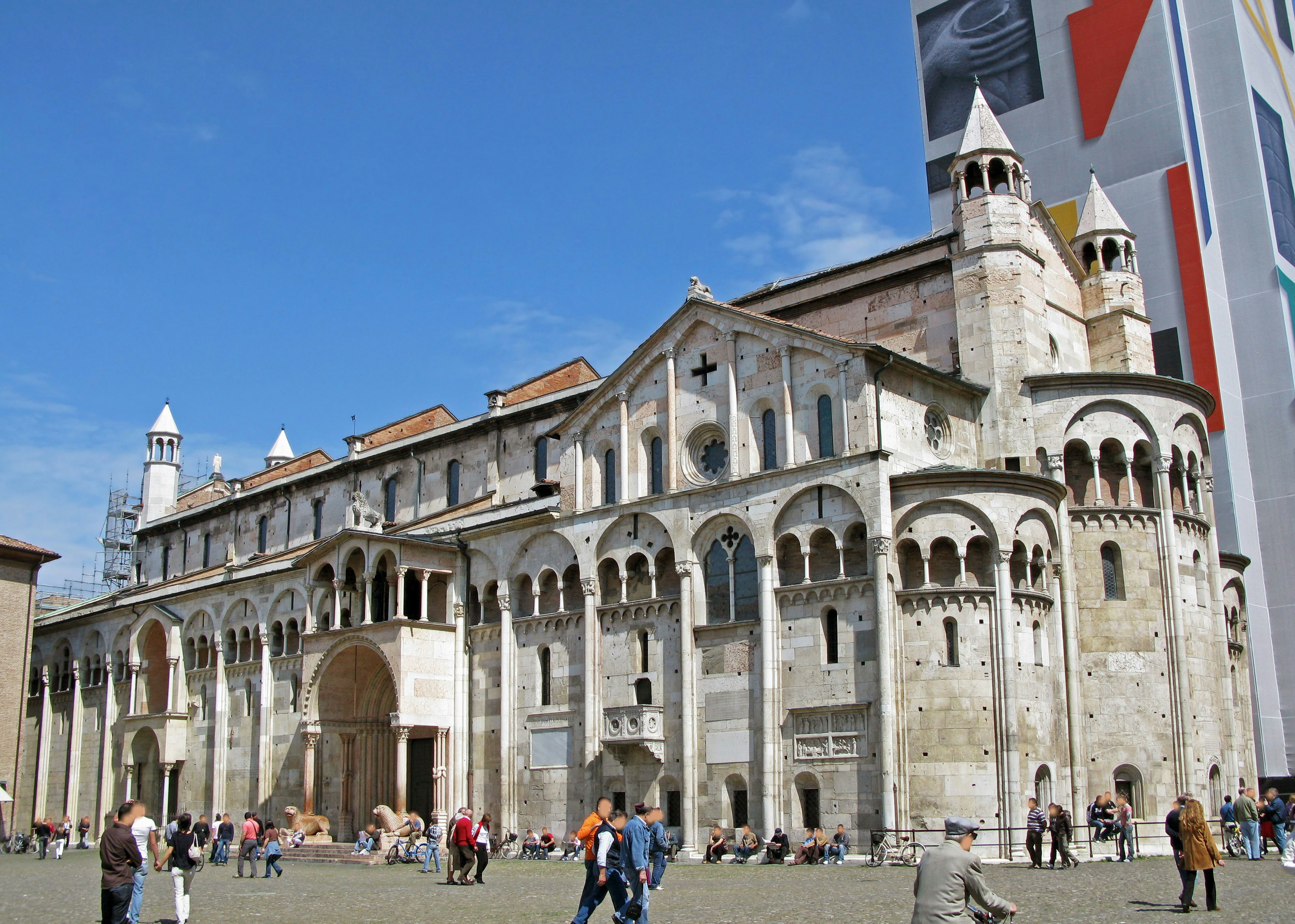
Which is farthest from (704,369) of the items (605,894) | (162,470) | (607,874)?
(162,470)

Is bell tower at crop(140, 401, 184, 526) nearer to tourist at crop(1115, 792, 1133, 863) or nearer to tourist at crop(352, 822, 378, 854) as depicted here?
tourist at crop(352, 822, 378, 854)

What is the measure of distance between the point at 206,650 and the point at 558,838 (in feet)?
66.6

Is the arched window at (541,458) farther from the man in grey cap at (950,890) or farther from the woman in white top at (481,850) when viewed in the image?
the man in grey cap at (950,890)

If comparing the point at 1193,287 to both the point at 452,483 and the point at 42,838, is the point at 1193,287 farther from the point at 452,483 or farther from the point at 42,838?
the point at 42,838

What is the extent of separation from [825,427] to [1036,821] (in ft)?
34.5

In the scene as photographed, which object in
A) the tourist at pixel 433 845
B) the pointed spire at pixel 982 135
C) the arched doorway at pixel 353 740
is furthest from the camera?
the arched doorway at pixel 353 740

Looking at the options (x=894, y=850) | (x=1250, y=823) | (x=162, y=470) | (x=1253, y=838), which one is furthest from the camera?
(x=162, y=470)

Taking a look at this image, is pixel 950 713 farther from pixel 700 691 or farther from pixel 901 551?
pixel 700 691

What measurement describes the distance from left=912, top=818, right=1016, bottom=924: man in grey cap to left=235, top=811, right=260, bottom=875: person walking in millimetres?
21162

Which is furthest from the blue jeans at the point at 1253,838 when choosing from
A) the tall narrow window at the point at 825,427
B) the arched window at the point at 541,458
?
the arched window at the point at 541,458

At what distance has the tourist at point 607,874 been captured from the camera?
14352 mm

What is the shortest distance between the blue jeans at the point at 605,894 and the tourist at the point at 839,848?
13.3 m

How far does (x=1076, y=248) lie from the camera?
3841 centimetres

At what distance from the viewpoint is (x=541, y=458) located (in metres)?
43.8
